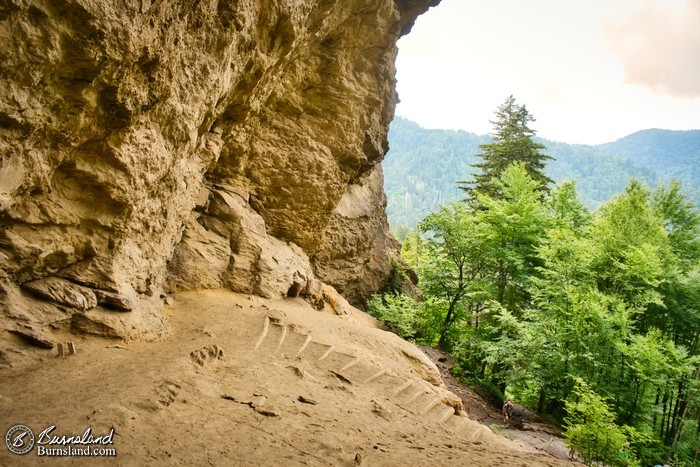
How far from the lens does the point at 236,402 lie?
488 centimetres

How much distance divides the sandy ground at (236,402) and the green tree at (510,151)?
18.1 metres

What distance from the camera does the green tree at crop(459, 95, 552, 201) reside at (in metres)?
23.8

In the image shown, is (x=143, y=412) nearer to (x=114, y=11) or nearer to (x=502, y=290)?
(x=114, y=11)

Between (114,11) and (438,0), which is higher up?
(438,0)

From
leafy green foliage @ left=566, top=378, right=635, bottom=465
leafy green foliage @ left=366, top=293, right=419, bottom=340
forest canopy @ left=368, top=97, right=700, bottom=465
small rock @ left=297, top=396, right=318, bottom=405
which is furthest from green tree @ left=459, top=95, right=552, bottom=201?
small rock @ left=297, top=396, right=318, bottom=405

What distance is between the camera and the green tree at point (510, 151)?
2383 centimetres

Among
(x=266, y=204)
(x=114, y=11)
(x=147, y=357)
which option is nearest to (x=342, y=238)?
(x=266, y=204)

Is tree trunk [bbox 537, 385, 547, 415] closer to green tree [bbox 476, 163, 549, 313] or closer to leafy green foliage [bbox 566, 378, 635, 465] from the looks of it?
green tree [bbox 476, 163, 549, 313]

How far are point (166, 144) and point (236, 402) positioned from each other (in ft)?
14.8

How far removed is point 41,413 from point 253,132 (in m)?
9.42

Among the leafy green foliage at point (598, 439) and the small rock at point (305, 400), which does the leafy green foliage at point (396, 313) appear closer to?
the leafy green foliage at point (598, 439)

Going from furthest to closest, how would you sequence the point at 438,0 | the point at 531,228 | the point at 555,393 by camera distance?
the point at 531,228
the point at 438,0
the point at 555,393

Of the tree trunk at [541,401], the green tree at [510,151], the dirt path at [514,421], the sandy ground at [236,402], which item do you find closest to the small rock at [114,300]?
the sandy ground at [236,402]

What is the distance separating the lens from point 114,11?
467 cm
